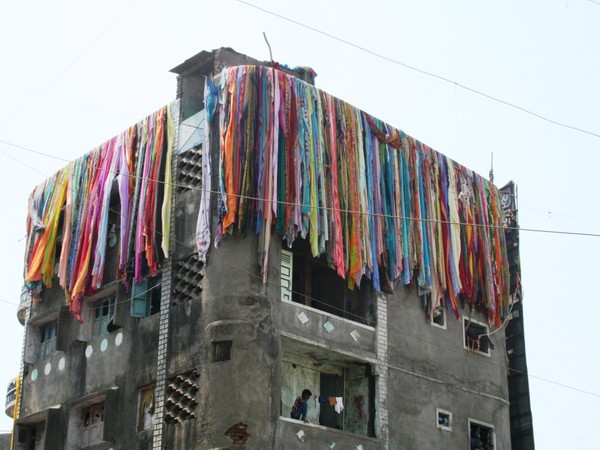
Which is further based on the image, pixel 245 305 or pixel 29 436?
pixel 29 436

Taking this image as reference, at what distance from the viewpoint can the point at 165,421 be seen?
25.9 metres

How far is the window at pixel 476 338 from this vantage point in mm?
A: 31094

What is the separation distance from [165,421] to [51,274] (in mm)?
7878

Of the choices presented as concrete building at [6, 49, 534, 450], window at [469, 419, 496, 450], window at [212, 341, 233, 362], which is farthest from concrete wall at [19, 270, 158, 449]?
window at [469, 419, 496, 450]

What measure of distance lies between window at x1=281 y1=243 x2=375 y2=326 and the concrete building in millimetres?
41

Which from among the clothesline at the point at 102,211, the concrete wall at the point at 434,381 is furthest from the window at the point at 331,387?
the clothesline at the point at 102,211

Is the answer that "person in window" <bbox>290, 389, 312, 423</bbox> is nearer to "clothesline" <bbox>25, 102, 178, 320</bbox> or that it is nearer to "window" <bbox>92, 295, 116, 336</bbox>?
"clothesline" <bbox>25, 102, 178, 320</bbox>

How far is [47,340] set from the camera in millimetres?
32312

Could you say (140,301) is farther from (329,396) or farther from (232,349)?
(329,396)

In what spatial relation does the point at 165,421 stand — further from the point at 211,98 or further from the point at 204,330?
the point at 211,98

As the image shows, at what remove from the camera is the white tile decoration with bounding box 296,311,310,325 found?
26688mm

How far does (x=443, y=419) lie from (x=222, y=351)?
7256 millimetres

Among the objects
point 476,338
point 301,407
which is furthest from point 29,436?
point 476,338

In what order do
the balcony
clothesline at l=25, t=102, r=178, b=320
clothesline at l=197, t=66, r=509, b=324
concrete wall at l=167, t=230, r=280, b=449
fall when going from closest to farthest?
concrete wall at l=167, t=230, r=280, b=449 < clothesline at l=197, t=66, r=509, b=324 < the balcony < clothesline at l=25, t=102, r=178, b=320
